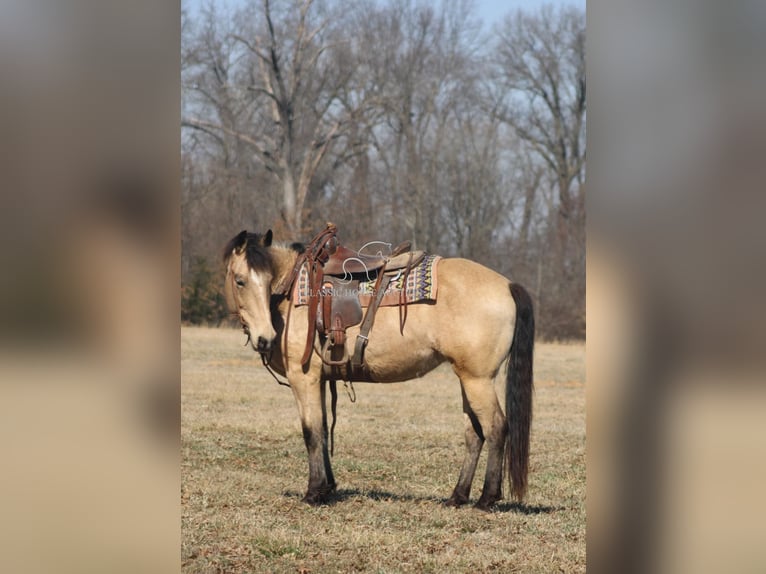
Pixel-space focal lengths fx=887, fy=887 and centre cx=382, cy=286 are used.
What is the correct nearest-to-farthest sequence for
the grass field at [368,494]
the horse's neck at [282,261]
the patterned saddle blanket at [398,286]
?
the grass field at [368,494] → the patterned saddle blanket at [398,286] → the horse's neck at [282,261]

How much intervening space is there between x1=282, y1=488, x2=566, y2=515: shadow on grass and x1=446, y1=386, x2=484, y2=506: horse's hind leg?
81mm

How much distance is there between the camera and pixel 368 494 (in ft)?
22.5

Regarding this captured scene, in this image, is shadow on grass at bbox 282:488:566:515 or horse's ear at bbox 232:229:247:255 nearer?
shadow on grass at bbox 282:488:566:515

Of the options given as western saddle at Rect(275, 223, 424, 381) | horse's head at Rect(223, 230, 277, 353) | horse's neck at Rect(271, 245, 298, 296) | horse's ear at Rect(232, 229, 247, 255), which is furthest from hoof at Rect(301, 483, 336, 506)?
horse's ear at Rect(232, 229, 247, 255)

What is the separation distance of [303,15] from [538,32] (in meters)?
8.29

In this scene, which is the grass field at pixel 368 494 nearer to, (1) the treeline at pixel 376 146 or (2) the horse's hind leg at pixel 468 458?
(2) the horse's hind leg at pixel 468 458

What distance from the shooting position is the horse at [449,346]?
21.2 feet

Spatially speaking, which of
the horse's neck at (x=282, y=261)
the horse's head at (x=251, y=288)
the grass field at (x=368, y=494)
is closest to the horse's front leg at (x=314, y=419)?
the grass field at (x=368, y=494)

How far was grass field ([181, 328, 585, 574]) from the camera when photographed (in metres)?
4.99

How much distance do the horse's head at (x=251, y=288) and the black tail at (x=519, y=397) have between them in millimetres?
1788

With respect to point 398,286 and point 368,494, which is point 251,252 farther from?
point 368,494

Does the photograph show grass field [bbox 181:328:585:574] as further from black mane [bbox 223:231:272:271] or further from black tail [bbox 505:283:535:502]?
black mane [bbox 223:231:272:271]

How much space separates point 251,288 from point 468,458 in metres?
2.06
